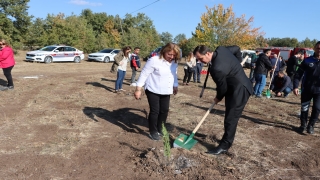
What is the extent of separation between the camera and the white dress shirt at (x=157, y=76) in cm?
432

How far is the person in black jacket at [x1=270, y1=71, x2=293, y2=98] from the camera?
30.3ft


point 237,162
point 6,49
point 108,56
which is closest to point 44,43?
point 108,56

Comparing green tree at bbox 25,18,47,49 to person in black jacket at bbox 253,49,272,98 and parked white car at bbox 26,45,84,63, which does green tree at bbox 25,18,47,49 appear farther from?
person in black jacket at bbox 253,49,272,98

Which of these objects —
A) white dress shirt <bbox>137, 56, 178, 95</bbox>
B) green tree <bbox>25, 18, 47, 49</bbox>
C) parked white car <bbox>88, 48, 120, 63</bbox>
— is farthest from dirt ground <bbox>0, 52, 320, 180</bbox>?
green tree <bbox>25, 18, 47, 49</bbox>

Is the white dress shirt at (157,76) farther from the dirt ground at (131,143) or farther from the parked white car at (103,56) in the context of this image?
the parked white car at (103,56)

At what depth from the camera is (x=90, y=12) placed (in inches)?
2415

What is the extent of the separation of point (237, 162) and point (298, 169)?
79 centimetres

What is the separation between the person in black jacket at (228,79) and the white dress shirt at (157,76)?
676 millimetres

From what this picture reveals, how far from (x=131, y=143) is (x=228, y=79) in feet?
6.06

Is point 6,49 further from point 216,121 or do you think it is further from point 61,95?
point 216,121

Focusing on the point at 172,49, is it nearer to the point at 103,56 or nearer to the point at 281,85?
the point at 281,85

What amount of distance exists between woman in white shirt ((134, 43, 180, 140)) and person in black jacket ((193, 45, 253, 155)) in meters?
0.57

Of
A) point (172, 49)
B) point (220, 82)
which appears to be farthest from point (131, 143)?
point (220, 82)

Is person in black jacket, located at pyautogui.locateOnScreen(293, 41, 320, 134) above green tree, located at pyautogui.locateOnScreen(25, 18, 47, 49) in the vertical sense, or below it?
below
